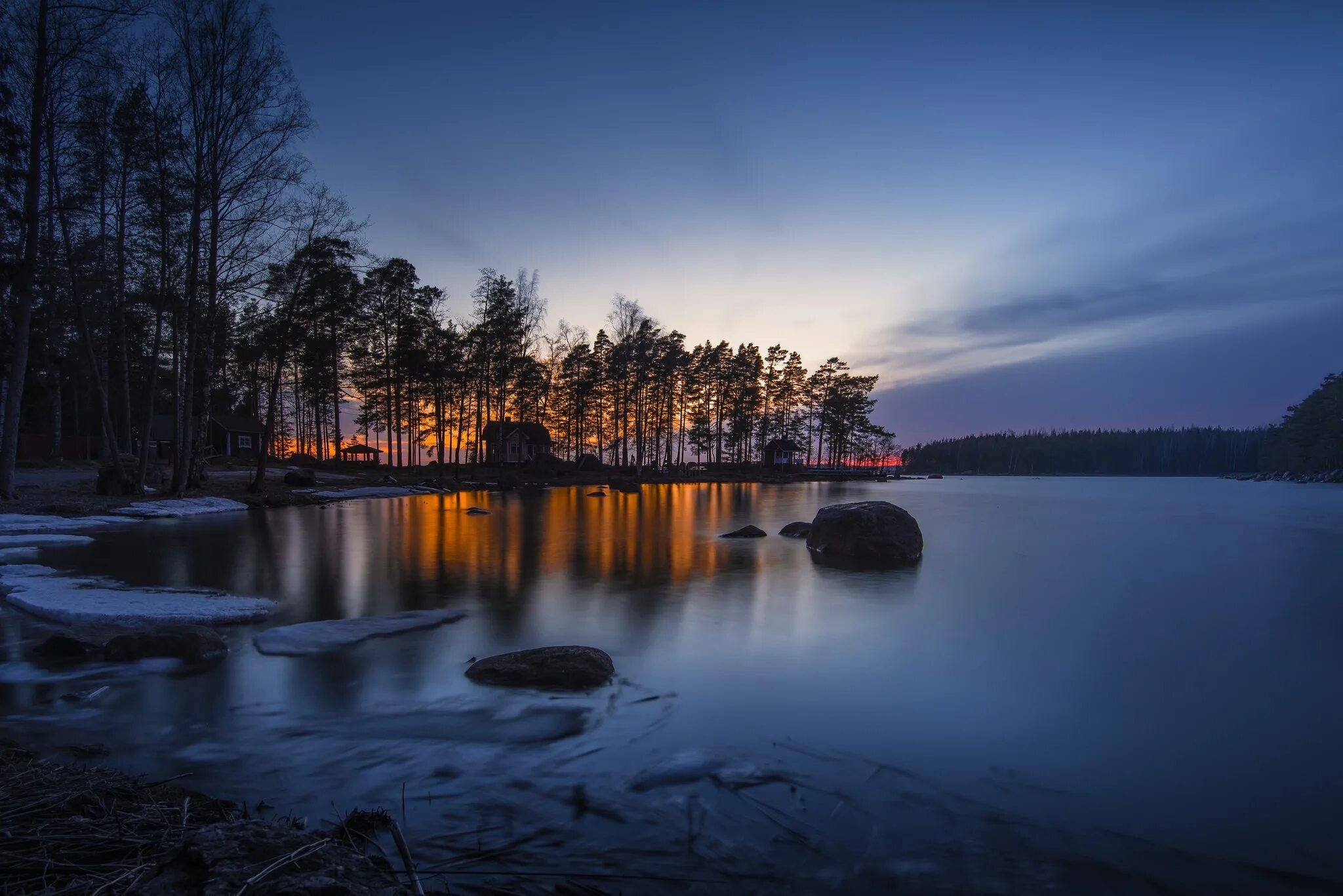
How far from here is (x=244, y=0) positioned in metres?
19.2

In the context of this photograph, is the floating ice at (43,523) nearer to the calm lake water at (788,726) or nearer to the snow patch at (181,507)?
the snow patch at (181,507)

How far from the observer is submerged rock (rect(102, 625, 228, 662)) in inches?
218

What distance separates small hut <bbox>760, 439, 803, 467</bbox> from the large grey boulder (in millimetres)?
67601

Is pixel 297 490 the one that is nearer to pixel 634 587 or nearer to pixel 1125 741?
pixel 634 587

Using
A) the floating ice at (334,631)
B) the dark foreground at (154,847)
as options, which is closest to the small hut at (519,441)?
the floating ice at (334,631)

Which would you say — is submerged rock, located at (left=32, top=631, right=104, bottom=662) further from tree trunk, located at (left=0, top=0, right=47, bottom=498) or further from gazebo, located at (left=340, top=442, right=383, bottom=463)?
gazebo, located at (left=340, top=442, right=383, bottom=463)

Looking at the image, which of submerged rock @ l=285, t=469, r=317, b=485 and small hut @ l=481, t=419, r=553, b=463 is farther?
small hut @ l=481, t=419, r=553, b=463

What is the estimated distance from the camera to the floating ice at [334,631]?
243 inches

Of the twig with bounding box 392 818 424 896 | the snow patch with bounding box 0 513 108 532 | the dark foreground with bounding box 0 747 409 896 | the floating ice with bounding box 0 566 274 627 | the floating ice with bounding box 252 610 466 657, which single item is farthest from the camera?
the snow patch with bounding box 0 513 108 532

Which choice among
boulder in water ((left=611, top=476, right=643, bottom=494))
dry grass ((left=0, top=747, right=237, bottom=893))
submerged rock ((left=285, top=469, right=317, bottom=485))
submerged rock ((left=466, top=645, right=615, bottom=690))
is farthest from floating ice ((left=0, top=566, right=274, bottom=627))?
boulder in water ((left=611, top=476, right=643, bottom=494))

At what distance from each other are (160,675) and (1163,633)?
11.0 metres

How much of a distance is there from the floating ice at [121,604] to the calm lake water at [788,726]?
35 centimetres

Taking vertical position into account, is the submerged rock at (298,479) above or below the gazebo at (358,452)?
below

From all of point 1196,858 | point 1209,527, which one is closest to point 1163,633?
point 1196,858
